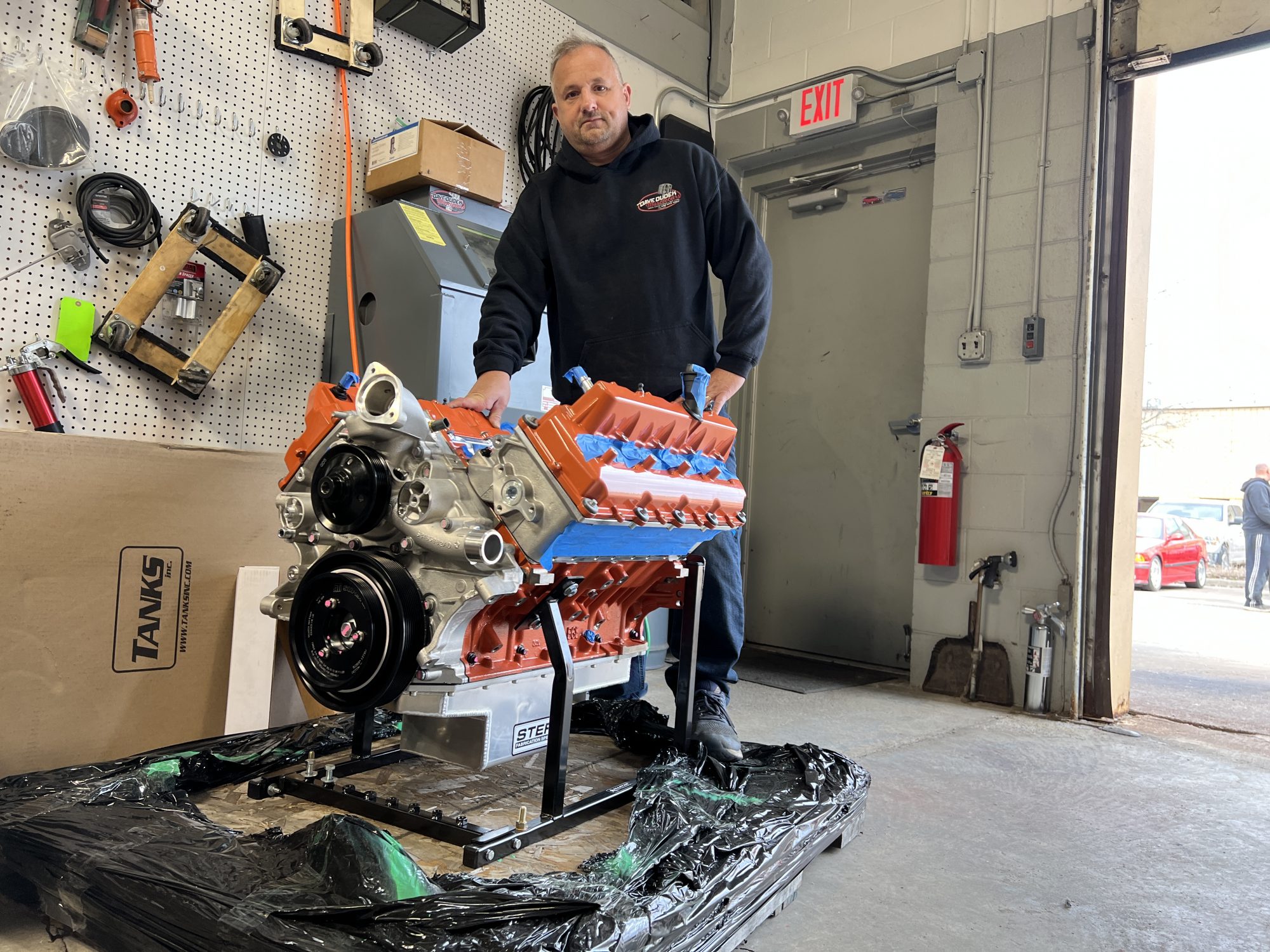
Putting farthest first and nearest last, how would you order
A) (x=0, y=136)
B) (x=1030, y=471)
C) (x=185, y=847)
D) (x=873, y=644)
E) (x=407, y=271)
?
1. (x=873, y=644)
2. (x=1030, y=471)
3. (x=407, y=271)
4. (x=0, y=136)
5. (x=185, y=847)

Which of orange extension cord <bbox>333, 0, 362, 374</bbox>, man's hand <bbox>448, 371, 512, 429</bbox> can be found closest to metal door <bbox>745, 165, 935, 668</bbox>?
orange extension cord <bbox>333, 0, 362, 374</bbox>

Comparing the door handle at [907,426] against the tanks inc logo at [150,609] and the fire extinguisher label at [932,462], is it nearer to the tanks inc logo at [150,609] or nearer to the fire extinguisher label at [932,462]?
the fire extinguisher label at [932,462]

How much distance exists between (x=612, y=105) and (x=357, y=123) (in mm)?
1191

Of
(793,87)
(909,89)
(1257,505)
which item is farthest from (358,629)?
(1257,505)

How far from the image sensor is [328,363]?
2.71 meters

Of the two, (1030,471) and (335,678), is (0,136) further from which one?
(1030,471)

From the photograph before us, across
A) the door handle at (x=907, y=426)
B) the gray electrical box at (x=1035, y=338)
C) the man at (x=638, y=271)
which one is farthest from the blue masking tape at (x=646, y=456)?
the door handle at (x=907, y=426)

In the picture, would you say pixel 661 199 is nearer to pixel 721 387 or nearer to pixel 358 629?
pixel 721 387

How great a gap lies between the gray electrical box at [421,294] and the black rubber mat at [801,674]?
155cm

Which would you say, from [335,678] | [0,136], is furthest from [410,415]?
[0,136]

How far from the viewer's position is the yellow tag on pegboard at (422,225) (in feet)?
8.15

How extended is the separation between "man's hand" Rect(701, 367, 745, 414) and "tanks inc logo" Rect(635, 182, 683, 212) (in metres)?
0.40

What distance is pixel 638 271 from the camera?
2016 mm

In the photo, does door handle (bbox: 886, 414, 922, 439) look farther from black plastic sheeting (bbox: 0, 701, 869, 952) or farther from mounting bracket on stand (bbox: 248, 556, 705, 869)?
mounting bracket on stand (bbox: 248, 556, 705, 869)
